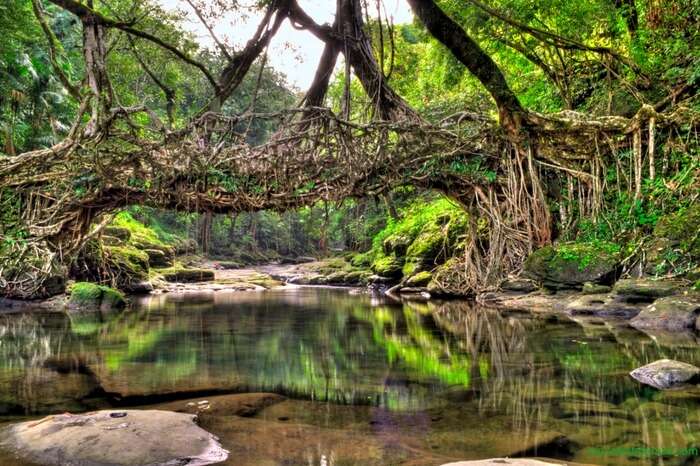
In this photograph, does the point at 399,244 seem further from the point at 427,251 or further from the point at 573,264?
the point at 573,264

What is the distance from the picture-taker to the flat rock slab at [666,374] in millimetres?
3080

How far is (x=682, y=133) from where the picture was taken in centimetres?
755

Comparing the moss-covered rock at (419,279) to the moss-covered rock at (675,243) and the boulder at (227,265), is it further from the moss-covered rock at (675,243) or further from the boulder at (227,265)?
the boulder at (227,265)

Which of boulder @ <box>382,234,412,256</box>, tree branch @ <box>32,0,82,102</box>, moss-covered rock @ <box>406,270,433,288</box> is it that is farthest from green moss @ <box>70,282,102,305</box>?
boulder @ <box>382,234,412,256</box>

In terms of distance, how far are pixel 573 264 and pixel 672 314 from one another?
2.40 metres

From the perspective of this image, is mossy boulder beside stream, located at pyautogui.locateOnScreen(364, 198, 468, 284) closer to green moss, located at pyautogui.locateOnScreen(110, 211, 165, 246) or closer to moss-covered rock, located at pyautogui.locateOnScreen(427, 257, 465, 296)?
moss-covered rock, located at pyautogui.locateOnScreen(427, 257, 465, 296)

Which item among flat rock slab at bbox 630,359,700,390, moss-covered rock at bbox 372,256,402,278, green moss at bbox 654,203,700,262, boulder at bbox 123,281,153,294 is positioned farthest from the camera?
moss-covered rock at bbox 372,256,402,278

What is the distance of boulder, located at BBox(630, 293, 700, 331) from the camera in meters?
5.31

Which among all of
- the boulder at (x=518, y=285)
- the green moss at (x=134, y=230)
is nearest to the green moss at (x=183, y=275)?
the green moss at (x=134, y=230)

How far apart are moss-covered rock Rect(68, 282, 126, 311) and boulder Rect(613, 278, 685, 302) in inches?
348

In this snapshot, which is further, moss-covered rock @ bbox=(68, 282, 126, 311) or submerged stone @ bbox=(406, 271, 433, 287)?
submerged stone @ bbox=(406, 271, 433, 287)

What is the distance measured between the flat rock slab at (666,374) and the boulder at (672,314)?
8.02ft

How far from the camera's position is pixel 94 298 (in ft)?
32.4

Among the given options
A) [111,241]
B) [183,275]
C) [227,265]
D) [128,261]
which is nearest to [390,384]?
[128,261]
